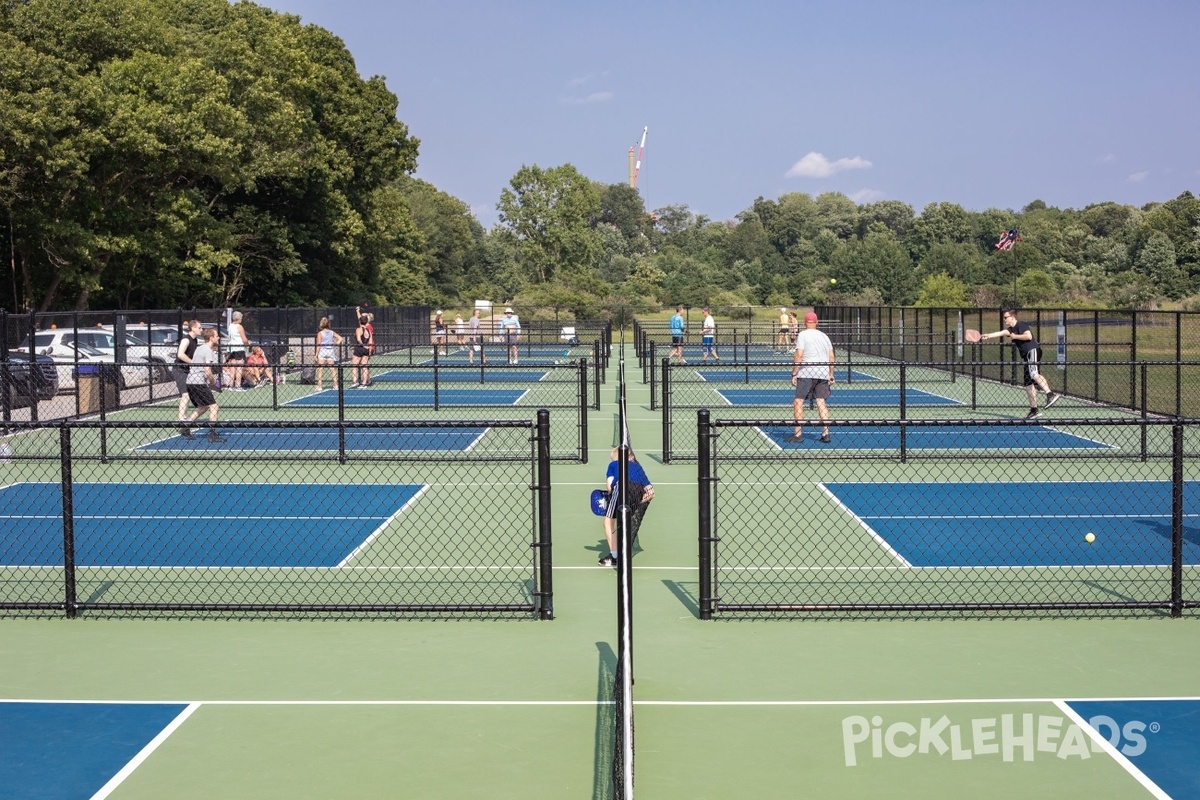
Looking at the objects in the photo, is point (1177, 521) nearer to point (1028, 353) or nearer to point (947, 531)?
point (947, 531)

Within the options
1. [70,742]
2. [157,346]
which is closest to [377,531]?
[70,742]

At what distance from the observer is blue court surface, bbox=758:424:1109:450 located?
64.3 feet

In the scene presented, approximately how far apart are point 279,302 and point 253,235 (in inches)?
218

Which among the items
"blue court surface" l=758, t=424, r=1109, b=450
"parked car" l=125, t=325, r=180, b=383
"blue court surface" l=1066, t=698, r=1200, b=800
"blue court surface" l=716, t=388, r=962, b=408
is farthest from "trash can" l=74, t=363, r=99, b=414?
"blue court surface" l=1066, t=698, r=1200, b=800

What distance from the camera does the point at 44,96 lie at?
36438mm

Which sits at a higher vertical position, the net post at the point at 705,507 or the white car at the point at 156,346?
the white car at the point at 156,346

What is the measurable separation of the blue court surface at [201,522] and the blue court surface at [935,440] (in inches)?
270

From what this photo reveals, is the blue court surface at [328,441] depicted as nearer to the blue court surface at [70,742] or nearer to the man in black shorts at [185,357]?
the man in black shorts at [185,357]

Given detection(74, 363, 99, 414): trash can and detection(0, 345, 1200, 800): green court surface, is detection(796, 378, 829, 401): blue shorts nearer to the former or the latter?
detection(0, 345, 1200, 800): green court surface

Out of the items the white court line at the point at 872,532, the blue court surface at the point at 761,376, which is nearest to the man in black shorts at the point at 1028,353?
the white court line at the point at 872,532

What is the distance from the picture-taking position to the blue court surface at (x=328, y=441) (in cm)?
2022

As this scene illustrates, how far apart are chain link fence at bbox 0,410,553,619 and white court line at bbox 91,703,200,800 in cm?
197

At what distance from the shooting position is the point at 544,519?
9570mm

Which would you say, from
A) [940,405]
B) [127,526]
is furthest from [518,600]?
[940,405]
